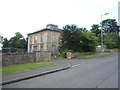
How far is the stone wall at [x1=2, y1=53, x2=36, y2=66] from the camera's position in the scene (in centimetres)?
1494

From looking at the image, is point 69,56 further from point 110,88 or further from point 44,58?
point 110,88

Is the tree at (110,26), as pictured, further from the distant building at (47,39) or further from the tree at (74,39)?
the tree at (74,39)

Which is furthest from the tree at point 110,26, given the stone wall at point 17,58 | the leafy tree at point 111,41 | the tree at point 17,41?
the stone wall at point 17,58

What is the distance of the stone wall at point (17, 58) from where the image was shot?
14.9 metres

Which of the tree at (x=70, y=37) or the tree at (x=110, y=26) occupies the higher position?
the tree at (x=110, y=26)

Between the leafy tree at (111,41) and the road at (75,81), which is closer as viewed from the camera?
the road at (75,81)

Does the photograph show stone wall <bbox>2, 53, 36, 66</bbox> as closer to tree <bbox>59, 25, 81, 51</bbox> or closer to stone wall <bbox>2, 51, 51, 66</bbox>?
stone wall <bbox>2, 51, 51, 66</bbox>

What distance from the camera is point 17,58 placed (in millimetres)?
16453

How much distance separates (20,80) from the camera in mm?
7883

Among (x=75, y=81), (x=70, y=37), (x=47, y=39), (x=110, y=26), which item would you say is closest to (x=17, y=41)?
(x=47, y=39)

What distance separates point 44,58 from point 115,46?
39855 millimetres

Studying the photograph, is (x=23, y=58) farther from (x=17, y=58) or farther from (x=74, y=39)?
(x=74, y=39)

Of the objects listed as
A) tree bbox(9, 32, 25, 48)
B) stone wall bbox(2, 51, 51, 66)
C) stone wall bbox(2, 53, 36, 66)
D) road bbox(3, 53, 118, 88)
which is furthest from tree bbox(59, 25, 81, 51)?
tree bbox(9, 32, 25, 48)

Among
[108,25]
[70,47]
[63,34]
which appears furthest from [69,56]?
[108,25]
